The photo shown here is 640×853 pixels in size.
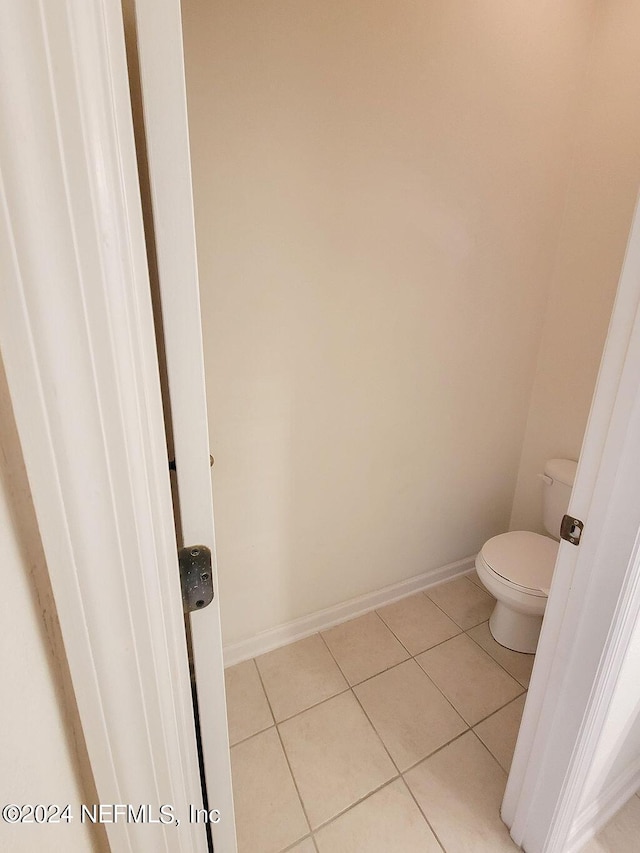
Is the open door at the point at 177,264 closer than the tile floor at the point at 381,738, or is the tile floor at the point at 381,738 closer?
the open door at the point at 177,264

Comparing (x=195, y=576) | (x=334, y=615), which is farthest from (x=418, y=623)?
(x=195, y=576)

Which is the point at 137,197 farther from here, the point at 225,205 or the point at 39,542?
the point at 225,205

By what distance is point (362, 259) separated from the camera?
4.45 ft

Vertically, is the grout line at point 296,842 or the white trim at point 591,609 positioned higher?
the white trim at point 591,609

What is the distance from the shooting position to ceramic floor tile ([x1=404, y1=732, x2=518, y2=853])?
1.05 m

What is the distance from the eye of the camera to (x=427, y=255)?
1.46 m

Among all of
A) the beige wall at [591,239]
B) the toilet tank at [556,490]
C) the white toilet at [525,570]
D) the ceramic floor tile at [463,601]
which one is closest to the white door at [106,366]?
the white toilet at [525,570]

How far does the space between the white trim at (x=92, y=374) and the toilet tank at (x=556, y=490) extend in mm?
1787

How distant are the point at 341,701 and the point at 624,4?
2.93 m

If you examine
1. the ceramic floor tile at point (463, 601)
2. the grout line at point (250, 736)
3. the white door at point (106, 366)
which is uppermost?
the white door at point (106, 366)

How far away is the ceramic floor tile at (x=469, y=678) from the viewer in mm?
1417

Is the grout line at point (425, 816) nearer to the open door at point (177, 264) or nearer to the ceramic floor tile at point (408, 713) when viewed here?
the ceramic floor tile at point (408, 713)

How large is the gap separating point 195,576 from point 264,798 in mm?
1128

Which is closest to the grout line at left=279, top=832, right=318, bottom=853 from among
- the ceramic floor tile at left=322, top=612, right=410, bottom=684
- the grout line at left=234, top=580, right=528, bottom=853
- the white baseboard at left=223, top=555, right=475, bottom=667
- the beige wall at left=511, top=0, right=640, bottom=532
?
the grout line at left=234, top=580, right=528, bottom=853
